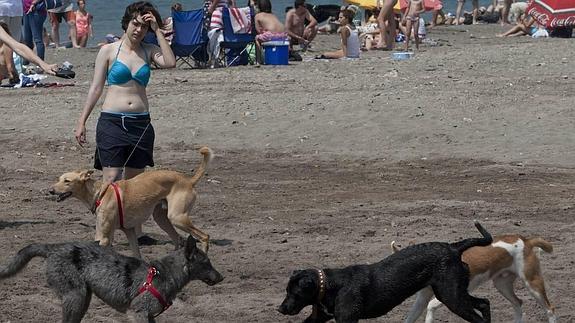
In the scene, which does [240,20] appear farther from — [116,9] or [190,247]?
[116,9]

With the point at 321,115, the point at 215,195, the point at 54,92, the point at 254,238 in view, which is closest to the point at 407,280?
the point at 254,238

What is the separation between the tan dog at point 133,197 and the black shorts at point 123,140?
0.31 metres

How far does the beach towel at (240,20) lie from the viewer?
22.0 meters

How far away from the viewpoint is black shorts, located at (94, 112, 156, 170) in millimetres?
9758

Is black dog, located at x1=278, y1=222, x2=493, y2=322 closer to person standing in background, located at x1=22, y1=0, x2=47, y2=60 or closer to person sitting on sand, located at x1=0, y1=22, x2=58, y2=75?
person sitting on sand, located at x1=0, y1=22, x2=58, y2=75

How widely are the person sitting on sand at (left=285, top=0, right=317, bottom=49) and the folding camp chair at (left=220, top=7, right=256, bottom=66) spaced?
8.56 feet

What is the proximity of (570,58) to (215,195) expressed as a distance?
347 inches

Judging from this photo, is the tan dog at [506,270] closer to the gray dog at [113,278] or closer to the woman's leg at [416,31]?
the gray dog at [113,278]

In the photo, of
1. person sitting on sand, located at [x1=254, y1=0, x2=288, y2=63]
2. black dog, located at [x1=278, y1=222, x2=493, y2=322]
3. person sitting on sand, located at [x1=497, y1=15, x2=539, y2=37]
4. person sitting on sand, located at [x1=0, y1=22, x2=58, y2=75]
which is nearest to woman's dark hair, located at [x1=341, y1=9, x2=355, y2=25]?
person sitting on sand, located at [x1=254, y1=0, x2=288, y2=63]

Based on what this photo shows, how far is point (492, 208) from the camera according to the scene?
11.2 meters

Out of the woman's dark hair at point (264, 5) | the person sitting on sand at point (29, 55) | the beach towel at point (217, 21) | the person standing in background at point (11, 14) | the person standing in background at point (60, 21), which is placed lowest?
the person standing in background at point (60, 21)

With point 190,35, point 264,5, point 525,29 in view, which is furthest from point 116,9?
point 190,35

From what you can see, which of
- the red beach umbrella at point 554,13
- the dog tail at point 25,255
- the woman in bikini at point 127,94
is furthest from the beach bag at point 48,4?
the dog tail at point 25,255

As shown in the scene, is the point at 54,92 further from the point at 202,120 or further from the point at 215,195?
the point at 215,195
